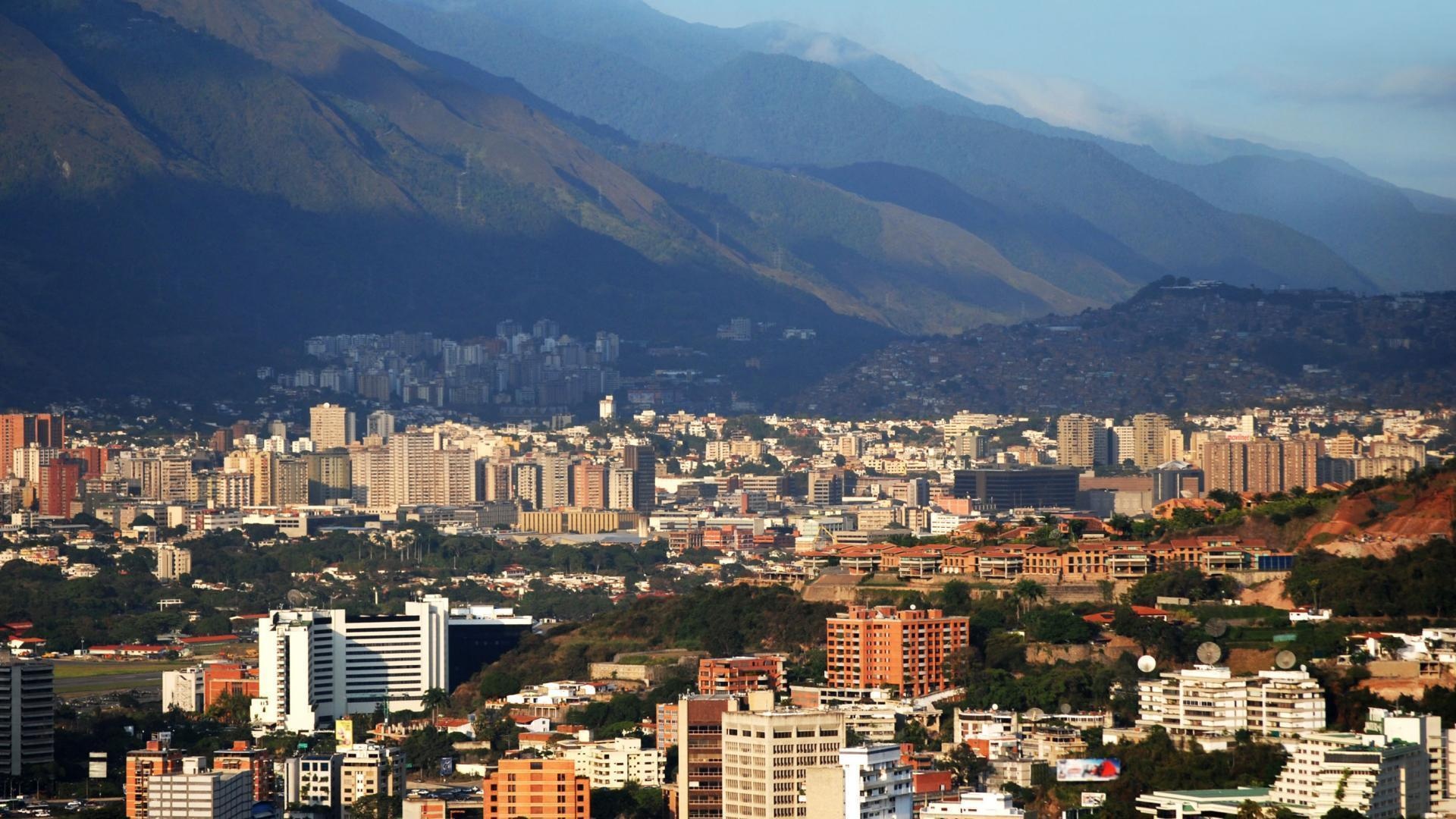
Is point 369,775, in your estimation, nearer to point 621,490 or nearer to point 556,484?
point 621,490

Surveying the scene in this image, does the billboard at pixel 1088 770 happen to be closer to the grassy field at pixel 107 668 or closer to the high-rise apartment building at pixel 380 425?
the grassy field at pixel 107 668

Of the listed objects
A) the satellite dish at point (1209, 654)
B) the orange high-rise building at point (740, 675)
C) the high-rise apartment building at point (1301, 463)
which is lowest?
the orange high-rise building at point (740, 675)

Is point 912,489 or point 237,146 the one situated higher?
point 237,146

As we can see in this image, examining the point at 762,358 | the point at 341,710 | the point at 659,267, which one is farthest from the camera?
the point at 659,267

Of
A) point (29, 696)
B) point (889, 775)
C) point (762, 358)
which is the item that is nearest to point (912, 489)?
point (762, 358)

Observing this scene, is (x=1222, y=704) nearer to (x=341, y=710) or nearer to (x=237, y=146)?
(x=341, y=710)

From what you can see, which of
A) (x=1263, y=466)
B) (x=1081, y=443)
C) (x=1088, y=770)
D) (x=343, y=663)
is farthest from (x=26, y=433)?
(x=1088, y=770)

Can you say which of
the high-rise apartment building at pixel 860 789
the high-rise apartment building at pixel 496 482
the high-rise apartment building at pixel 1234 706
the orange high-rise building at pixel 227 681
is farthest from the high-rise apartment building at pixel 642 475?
the high-rise apartment building at pixel 860 789
